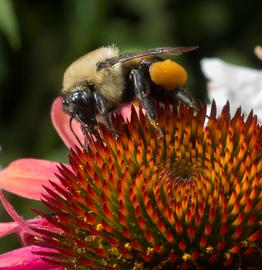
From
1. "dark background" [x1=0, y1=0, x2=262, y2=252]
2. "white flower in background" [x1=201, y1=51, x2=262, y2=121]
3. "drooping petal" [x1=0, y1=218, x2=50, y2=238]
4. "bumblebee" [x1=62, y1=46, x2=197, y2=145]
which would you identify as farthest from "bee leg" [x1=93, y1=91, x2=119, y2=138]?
"dark background" [x1=0, y1=0, x2=262, y2=252]

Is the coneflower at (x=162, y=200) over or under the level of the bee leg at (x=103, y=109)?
under

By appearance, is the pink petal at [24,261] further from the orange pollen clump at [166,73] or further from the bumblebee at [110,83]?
the orange pollen clump at [166,73]

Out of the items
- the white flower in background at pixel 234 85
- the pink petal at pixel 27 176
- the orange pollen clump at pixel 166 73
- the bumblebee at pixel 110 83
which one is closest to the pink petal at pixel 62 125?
the pink petal at pixel 27 176

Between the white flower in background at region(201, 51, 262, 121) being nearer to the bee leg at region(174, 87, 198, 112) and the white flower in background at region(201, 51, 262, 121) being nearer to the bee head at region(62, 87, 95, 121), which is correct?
the bee leg at region(174, 87, 198, 112)

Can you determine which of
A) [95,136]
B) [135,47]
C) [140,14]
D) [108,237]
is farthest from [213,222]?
[140,14]

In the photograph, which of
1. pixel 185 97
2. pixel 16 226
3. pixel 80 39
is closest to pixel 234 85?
pixel 185 97

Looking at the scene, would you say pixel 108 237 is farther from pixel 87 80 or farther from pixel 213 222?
pixel 87 80

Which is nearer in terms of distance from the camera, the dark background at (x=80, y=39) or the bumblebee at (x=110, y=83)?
the bumblebee at (x=110, y=83)
